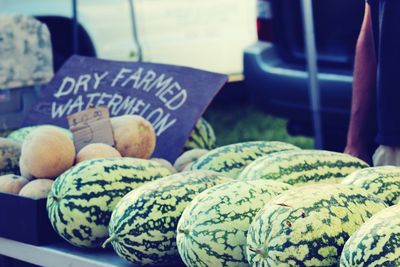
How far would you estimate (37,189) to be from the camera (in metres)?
2.60

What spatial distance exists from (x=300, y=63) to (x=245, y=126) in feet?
10.3

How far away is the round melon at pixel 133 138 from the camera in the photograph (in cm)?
287

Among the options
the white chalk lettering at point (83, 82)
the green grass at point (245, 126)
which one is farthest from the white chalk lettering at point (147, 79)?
the green grass at point (245, 126)

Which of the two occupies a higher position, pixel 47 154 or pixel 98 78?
pixel 47 154

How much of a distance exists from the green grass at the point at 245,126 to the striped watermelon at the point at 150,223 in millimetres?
5494

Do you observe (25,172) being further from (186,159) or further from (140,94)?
(140,94)

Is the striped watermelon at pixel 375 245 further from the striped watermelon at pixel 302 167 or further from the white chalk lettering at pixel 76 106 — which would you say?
the white chalk lettering at pixel 76 106

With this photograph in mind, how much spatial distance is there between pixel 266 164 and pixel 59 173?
0.66m

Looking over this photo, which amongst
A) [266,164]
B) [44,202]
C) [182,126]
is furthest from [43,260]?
[182,126]

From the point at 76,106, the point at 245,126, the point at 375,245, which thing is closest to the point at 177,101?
the point at 76,106

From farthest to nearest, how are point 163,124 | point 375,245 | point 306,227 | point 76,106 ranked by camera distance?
Result: point 76,106, point 163,124, point 306,227, point 375,245

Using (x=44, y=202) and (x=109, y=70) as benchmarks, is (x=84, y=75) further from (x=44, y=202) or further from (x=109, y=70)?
(x=44, y=202)

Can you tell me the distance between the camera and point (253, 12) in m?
8.22

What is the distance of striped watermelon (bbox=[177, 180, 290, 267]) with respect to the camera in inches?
80.7
